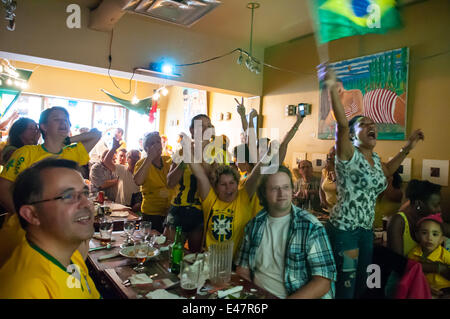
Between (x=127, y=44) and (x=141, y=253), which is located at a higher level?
(x=127, y=44)

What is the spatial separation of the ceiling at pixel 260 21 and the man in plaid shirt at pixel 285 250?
2.59 m

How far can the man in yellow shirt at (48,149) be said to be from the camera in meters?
1.97

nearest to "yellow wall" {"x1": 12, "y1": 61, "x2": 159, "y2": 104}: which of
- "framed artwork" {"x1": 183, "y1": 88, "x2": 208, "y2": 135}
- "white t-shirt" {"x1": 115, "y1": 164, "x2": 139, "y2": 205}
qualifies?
"framed artwork" {"x1": 183, "y1": 88, "x2": 208, "y2": 135}

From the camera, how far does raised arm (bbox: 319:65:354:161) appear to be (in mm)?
1616

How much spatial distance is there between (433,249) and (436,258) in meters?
0.06

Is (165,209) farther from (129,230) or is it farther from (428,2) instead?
(428,2)

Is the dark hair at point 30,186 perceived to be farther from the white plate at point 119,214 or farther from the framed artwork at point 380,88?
the framed artwork at point 380,88

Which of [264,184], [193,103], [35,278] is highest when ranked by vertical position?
[193,103]

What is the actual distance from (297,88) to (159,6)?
2.59m

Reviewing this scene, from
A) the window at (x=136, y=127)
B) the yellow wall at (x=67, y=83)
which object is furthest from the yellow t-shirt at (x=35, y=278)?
the window at (x=136, y=127)

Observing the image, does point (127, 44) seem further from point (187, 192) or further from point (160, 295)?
point (160, 295)

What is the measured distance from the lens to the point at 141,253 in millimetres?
1736

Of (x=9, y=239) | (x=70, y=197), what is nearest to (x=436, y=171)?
(x=70, y=197)
